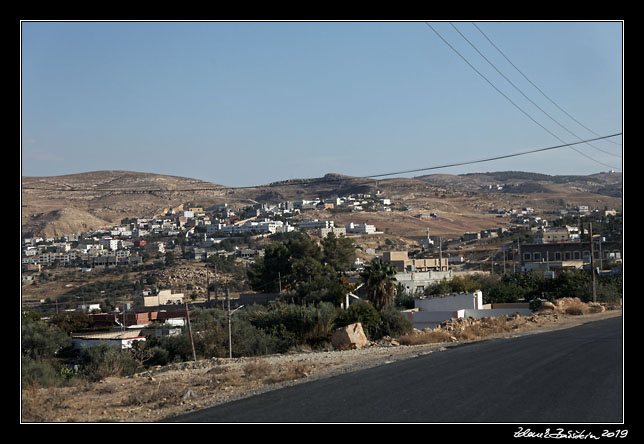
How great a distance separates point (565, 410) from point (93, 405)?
10.8 m

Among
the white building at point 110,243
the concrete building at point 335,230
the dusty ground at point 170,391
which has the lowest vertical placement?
the dusty ground at point 170,391

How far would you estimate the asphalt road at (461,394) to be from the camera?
1270cm

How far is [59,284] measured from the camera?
101 metres

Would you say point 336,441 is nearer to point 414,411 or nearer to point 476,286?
point 414,411

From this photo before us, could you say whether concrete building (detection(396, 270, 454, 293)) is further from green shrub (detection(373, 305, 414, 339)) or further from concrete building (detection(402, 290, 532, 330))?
green shrub (detection(373, 305, 414, 339))

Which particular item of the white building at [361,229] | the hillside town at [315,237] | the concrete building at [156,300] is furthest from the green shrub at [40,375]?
the white building at [361,229]

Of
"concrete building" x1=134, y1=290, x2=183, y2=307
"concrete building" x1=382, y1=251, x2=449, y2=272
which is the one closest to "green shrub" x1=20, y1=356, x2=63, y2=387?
"concrete building" x1=134, y1=290, x2=183, y2=307

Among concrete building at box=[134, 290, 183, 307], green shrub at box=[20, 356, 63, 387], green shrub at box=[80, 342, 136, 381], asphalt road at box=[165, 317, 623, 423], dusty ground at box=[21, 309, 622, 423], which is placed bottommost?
concrete building at box=[134, 290, 183, 307]

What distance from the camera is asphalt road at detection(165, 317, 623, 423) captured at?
1270cm

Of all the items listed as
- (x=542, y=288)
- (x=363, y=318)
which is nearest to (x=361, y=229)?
(x=542, y=288)

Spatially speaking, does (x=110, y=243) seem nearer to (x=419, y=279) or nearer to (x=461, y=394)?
(x=419, y=279)

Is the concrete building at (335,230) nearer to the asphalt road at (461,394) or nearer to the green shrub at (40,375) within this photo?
the green shrub at (40,375)

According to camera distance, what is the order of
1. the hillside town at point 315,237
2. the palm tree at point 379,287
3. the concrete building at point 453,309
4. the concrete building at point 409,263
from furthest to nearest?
the hillside town at point 315,237 < the concrete building at point 409,263 < the palm tree at point 379,287 < the concrete building at point 453,309

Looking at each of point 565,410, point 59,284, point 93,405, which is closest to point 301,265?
point 59,284
